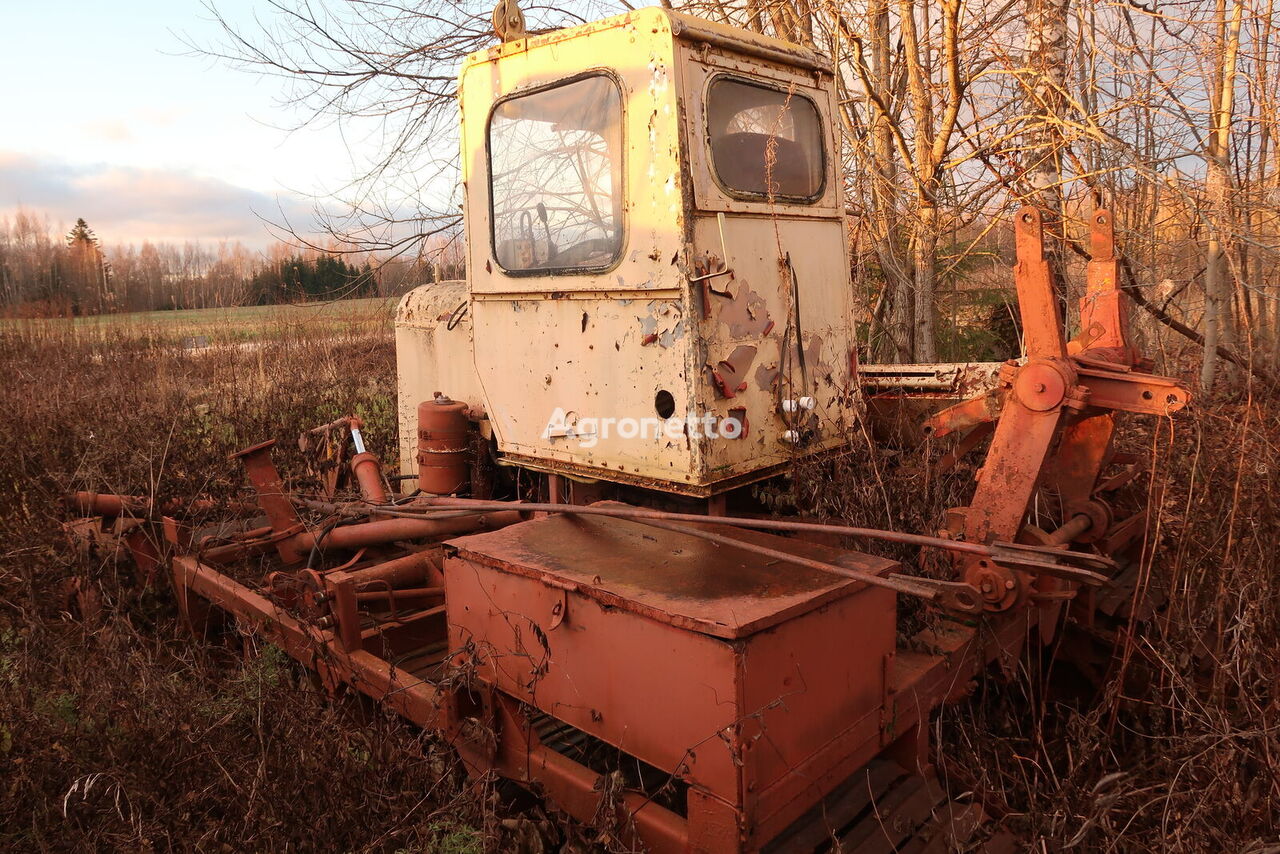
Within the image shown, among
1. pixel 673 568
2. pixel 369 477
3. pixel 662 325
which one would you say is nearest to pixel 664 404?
pixel 662 325

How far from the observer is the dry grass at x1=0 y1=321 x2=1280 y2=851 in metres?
2.39

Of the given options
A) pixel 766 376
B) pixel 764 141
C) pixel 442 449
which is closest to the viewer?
pixel 766 376

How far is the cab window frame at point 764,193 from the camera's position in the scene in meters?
2.99

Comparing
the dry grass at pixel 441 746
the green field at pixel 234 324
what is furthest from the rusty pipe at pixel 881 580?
the green field at pixel 234 324

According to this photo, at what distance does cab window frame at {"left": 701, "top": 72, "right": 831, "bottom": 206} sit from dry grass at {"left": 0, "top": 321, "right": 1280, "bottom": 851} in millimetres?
1118

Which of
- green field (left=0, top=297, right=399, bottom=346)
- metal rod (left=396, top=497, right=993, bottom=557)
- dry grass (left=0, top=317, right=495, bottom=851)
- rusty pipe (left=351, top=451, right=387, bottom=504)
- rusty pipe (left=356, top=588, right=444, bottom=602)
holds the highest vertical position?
green field (left=0, top=297, right=399, bottom=346)

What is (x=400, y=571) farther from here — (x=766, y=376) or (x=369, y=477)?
(x=766, y=376)

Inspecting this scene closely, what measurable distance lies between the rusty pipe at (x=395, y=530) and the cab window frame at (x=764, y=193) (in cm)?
171

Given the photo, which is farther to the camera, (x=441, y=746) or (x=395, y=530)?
(x=395, y=530)

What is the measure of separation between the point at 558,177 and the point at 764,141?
33.8 inches

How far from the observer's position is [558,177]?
134 inches

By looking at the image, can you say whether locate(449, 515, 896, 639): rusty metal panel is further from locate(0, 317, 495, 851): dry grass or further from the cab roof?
the cab roof

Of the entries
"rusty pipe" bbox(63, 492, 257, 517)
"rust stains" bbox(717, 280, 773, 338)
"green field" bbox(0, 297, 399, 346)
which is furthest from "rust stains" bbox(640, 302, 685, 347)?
"green field" bbox(0, 297, 399, 346)

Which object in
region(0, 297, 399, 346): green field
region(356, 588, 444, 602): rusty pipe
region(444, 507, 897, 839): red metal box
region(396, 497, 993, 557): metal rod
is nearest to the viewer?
region(444, 507, 897, 839): red metal box
